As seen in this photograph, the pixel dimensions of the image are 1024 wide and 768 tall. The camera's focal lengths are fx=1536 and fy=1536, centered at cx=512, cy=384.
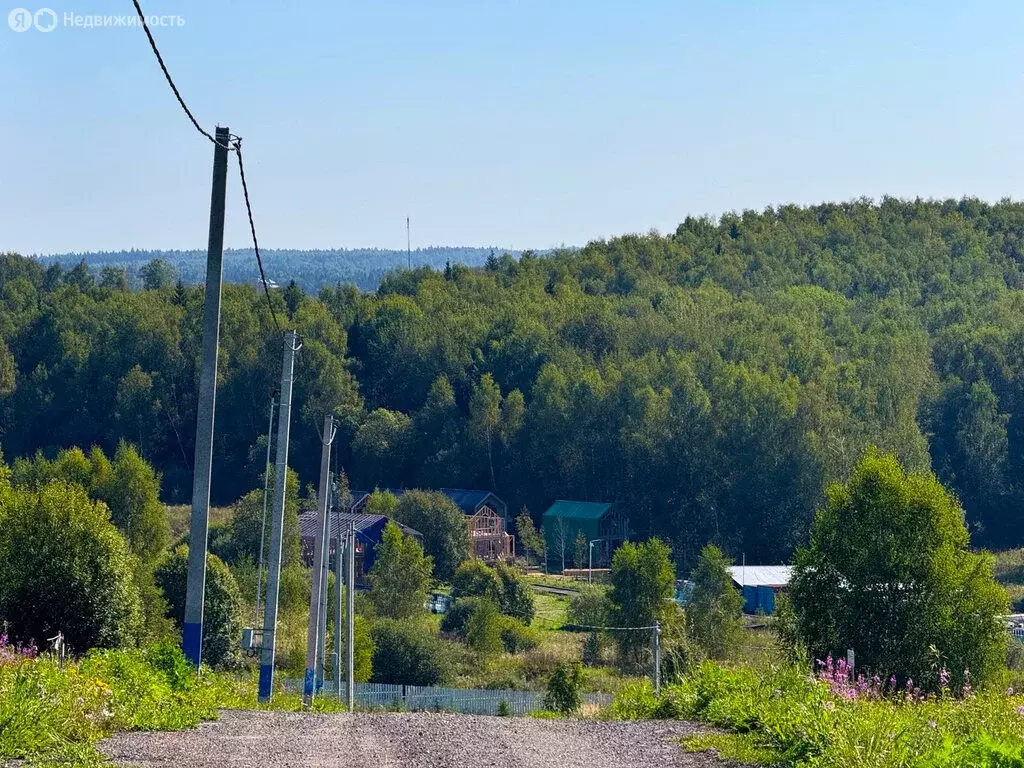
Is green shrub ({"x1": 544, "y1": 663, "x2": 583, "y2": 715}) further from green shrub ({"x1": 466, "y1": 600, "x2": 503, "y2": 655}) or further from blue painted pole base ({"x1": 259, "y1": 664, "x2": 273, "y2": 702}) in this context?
green shrub ({"x1": 466, "y1": 600, "x2": 503, "y2": 655})

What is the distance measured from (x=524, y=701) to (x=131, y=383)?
60.3 metres

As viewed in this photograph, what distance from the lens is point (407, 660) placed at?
41.2 metres

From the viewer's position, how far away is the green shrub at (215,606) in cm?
3641

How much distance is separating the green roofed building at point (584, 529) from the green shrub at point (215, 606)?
115 ft

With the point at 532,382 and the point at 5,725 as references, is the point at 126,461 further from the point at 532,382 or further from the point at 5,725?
the point at 5,725

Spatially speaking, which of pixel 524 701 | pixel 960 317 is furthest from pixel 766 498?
pixel 524 701

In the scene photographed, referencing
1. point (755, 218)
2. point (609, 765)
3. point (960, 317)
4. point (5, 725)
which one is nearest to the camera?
point (5, 725)

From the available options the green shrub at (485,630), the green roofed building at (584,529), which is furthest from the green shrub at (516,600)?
the green roofed building at (584,529)

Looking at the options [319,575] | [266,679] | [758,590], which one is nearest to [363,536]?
[758,590]

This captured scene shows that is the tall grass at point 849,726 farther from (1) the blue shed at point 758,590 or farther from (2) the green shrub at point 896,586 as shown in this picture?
(1) the blue shed at point 758,590

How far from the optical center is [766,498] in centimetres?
7312

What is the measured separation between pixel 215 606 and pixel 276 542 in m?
20.2

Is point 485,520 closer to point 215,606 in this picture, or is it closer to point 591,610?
point 591,610

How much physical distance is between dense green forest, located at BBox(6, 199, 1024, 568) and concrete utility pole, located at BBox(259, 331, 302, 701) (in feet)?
183
